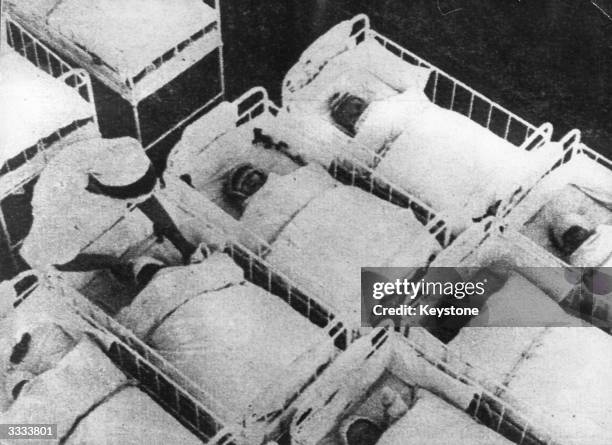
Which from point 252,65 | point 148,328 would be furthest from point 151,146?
point 148,328

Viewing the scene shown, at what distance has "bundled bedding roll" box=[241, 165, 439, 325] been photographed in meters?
4.88

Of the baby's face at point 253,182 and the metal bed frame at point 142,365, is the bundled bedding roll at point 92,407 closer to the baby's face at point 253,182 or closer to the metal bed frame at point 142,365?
the metal bed frame at point 142,365

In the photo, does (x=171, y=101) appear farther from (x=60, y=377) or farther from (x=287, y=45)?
(x=60, y=377)

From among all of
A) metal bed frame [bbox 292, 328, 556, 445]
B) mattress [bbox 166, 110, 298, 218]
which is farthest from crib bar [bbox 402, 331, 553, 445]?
mattress [bbox 166, 110, 298, 218]

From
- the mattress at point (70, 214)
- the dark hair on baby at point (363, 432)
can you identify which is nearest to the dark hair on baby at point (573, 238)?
the dark hair on baby at point (363, 432)

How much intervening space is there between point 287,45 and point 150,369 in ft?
8.67

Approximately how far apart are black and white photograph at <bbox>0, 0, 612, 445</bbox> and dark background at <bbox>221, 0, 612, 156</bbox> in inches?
1.3

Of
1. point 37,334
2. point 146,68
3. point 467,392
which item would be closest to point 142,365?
point 37,334

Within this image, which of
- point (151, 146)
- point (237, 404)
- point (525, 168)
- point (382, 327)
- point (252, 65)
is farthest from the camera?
point (252, 65)

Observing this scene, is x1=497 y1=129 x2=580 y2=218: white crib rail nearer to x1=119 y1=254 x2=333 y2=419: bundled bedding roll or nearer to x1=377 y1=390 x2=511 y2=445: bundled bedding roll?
x1=377 y1=390 x2=511 y2=445: bundled bedding roll

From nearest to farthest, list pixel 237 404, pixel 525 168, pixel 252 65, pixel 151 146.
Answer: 1. pixel 237 404
2. pixel 525 168
3. pixel 151 146
4. pixel 252 65

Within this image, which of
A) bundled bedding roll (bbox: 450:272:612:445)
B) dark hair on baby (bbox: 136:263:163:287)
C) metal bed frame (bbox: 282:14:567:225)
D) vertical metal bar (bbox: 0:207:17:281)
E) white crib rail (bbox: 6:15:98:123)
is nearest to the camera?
bundled bedding roll (bbox: 450:272:612:445)

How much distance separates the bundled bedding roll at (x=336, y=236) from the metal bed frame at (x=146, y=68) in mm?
1061

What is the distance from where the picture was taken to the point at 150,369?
4730 millimetres
